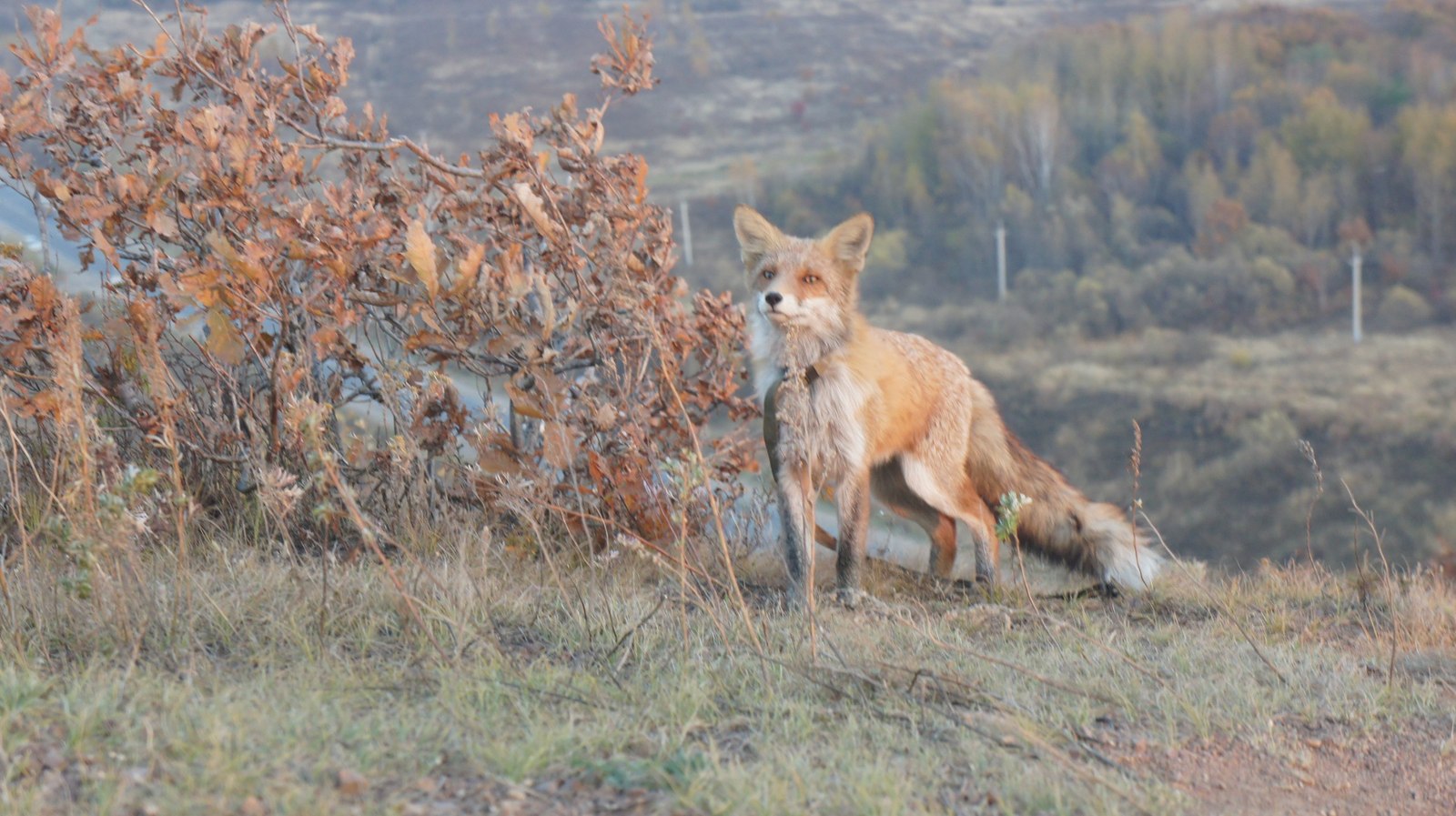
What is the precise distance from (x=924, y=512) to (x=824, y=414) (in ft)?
3.92

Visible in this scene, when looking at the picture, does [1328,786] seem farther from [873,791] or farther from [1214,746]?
[873,791]

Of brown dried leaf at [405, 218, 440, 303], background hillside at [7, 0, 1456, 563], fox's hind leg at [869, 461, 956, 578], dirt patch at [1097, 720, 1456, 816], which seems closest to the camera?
dirt patch at [1097, 720, 1456, 816]

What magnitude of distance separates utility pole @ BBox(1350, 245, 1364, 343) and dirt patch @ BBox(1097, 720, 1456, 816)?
39.0 m

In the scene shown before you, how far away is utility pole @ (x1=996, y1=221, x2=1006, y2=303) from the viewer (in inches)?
1870

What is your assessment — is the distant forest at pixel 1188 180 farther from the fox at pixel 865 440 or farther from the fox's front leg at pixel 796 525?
the fox's front leg at pixel 796 525

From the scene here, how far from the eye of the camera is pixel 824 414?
5.72 m

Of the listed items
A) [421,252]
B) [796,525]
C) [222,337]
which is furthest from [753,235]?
[222,337]

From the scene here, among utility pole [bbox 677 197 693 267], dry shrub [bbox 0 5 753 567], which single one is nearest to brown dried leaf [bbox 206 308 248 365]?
dry shrub [bbox 0 5 753 567]

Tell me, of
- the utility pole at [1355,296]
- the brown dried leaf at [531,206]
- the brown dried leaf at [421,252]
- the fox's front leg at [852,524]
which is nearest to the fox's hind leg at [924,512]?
the fox's front leg at [852,524]

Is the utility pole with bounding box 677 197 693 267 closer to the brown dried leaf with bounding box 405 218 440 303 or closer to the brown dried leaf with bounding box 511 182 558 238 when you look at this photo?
the brown dried leaf with bounding box 511 182 558 238

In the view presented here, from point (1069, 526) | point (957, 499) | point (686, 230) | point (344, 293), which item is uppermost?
point (344, 293)

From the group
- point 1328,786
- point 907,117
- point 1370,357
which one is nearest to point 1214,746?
point 1328,786

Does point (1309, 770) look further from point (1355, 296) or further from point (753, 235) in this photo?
point (1355, 296)

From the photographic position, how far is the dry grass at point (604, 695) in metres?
3.17
